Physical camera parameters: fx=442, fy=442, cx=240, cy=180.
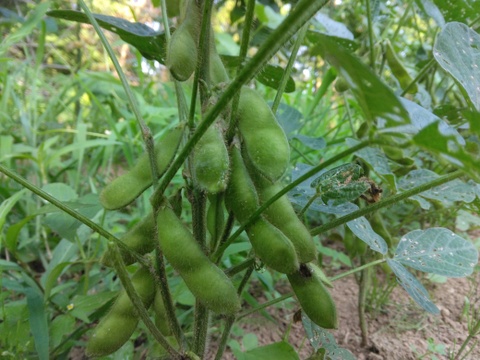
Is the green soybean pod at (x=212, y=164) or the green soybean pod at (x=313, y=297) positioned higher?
the green soybean pod at (x=212, y=164)

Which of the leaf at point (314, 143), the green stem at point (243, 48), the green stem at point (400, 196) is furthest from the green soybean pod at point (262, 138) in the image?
the leaf at point (314, 143)

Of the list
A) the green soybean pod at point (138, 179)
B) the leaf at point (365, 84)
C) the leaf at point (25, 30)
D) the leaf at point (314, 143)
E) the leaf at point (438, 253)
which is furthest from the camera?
the leaf at point (314, 143)

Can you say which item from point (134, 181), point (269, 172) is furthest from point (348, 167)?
point (134, 181)

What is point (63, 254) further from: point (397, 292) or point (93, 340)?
point (397, 292)

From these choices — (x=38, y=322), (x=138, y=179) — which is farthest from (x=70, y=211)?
(x=38, y=322)

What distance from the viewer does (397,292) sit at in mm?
1368

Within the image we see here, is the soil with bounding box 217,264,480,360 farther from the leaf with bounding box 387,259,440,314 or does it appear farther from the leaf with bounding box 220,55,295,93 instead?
the leaf with bounding box 220,55,295,93

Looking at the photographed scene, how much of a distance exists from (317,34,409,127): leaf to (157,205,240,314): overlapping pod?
301 mm

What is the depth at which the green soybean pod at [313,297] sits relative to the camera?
62 centimetres

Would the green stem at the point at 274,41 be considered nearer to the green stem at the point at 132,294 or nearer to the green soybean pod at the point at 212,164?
the green soybean pod at the point at 212,164

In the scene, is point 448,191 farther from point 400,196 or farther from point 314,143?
point 314,143

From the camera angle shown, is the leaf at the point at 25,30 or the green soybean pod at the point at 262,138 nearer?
the green soybean pod at the point at 262,138

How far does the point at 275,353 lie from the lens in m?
0.81

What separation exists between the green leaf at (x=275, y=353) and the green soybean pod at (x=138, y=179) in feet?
1.28
